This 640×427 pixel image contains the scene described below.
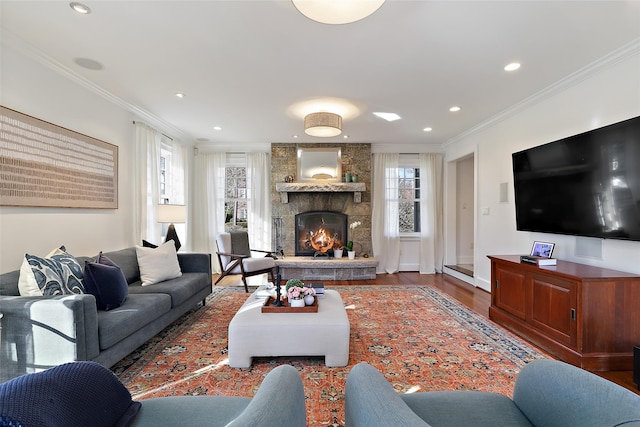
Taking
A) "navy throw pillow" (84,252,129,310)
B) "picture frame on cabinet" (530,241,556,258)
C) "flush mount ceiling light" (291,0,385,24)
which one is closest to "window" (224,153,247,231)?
"navy throw pillow" (84,252,129,310)

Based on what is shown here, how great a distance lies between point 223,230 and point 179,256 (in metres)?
2.21

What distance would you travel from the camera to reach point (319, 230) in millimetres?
5898

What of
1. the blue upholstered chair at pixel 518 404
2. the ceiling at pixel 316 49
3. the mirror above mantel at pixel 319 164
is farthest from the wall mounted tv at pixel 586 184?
the mirror above mantel at pixel 319 164

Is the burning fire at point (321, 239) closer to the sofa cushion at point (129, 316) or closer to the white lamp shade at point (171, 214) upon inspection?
the white lamp shade at point (171, 214)

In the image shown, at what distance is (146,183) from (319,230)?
3.11 metres

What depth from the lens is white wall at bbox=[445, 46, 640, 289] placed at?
8.36 ft

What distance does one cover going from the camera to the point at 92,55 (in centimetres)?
261

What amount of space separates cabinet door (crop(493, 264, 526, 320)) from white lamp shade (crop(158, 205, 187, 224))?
4.12 meters

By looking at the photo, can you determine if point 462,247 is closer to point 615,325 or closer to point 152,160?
point 615,325

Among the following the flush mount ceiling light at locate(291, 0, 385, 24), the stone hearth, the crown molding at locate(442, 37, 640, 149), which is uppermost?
the crown molding at locate(442, 37, 640, 149)

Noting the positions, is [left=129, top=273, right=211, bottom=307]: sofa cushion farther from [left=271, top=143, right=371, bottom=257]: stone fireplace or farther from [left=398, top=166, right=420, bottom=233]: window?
[left=398, top=166, right=420, bottom=233]: window

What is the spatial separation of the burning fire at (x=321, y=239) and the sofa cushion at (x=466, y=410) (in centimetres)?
453

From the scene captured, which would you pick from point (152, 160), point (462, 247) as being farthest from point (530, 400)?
point (462, 247)

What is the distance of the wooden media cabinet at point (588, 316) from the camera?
89.1 inches
